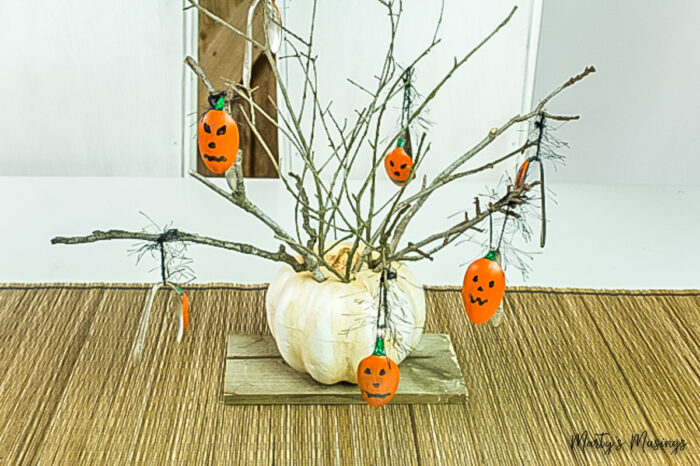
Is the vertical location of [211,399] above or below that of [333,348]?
below

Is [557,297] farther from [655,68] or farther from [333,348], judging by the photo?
[655,68]

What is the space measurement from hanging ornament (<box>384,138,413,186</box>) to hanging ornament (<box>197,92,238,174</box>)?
10.4 inches

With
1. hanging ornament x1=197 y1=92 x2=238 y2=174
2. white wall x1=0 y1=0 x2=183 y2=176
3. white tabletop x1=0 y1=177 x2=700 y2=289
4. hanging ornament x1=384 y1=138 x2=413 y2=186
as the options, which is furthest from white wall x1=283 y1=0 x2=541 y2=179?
hanging ornament x1=197 y1=92 x2=238 y2=174

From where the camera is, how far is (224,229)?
1628mm

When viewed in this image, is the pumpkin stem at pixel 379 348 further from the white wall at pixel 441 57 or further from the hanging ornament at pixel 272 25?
the white wall at pixel 441 57

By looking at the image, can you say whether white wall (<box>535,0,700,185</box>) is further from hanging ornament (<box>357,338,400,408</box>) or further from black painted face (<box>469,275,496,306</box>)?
hanging ornament (<box>357,338,400,408</box>)

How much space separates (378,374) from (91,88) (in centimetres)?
129

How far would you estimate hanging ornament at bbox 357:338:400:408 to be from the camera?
2.69 ft

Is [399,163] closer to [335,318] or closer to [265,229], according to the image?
[335,318]

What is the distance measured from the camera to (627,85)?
2.06 m

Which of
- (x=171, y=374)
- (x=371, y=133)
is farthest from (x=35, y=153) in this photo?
(x=171, y=374)

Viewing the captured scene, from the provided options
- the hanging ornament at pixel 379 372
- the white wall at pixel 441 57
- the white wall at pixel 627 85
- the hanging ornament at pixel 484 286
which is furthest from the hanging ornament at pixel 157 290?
the white wall at pixel 627 85

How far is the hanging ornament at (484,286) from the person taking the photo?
888 millimetres

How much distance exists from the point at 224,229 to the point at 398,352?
701mm
